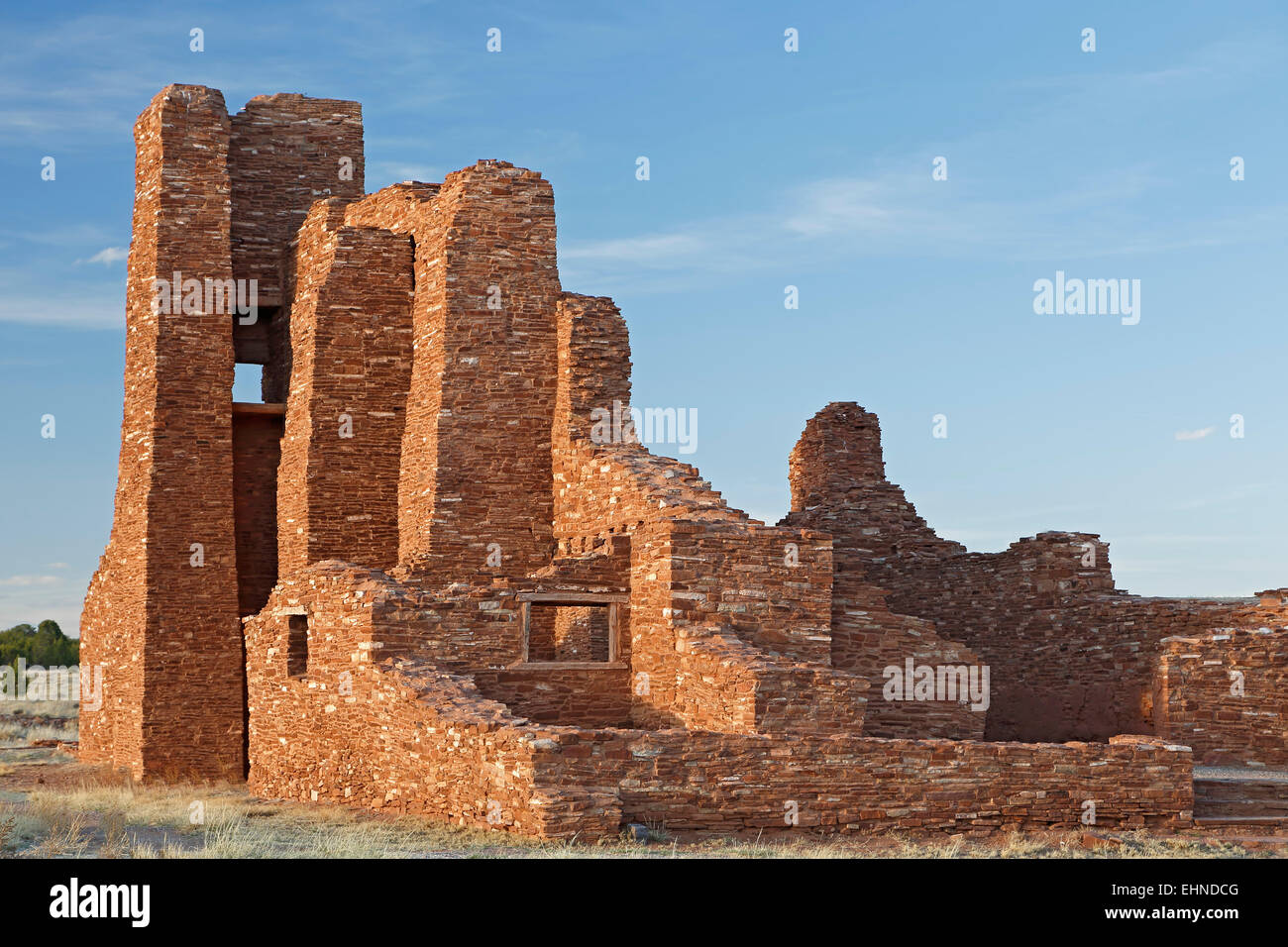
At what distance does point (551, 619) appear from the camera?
960 inches

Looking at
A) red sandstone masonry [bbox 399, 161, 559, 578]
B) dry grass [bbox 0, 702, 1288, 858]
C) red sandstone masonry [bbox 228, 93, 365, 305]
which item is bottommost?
dry grass [bbox 0, 702, 1288, 858]

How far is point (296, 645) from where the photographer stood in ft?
74.4

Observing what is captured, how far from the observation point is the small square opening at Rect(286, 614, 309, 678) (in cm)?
2250

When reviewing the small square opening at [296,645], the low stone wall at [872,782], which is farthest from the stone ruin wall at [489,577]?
the small square opening at [296,645]

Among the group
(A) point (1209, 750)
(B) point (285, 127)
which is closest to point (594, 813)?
(A) point (1209, 750)

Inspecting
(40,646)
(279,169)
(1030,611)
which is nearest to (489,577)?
(1030,611)

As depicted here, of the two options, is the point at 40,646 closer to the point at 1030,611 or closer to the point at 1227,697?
the point at 1030,611

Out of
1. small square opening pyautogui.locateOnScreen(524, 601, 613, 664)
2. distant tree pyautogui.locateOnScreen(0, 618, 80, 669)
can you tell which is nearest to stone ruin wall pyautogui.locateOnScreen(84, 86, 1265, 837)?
small square opening pyautogui.locateOnScreen(524, 601, 613, 664)

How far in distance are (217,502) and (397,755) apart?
9.70m

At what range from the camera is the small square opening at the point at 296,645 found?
22500mm

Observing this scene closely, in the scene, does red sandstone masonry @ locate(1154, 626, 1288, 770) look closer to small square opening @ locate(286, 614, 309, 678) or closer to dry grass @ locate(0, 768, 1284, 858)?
dry grass @ locate(0, 768, 1284, 858)

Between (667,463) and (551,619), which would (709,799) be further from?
(551,619)

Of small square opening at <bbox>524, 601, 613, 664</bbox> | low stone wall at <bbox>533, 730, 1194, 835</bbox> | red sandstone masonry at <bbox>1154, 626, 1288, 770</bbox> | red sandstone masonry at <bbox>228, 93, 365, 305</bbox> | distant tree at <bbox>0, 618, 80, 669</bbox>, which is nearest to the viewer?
low stone wall at <bbox>533, 730, 1194, 835</bbox>

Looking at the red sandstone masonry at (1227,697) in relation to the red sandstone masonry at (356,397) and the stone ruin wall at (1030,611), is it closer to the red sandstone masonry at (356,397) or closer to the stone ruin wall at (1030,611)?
the stone ruin wall at (1030,611)
